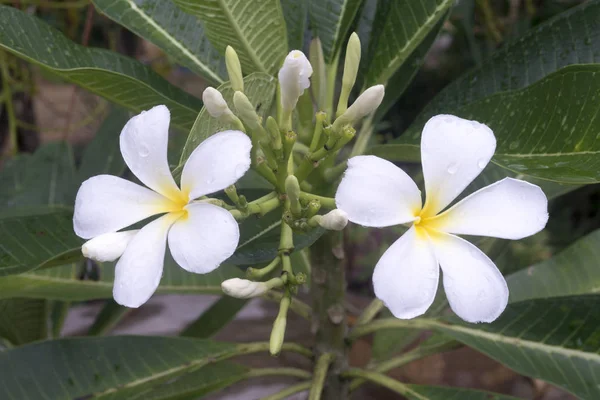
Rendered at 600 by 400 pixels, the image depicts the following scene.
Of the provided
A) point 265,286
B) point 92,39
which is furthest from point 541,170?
point 92,39

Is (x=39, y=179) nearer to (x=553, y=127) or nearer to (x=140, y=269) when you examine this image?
(x=140, y=269)

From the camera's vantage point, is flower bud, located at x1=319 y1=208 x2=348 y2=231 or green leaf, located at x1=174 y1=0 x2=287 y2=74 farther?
green leaf, located at x1=174 y1=0 x2=287 y2=74

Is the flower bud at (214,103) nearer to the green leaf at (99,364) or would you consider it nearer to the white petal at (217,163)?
the white petal at (217,163)

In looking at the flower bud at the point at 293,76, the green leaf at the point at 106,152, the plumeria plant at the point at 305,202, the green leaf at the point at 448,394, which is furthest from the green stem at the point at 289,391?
the green leaf at the point at 106,152

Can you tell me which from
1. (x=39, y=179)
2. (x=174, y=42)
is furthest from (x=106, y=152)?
(x=174, y=42)

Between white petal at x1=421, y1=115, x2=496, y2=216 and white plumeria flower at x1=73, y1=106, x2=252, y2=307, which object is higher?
white petal at x1=421, y1=115, x2=496, y2=216

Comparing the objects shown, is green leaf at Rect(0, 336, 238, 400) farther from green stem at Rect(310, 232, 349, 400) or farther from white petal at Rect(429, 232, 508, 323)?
white petal at Rect(429, 232, 508, 323)

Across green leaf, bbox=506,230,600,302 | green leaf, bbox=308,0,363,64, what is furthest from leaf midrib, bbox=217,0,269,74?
green leaf, bbox=506,230,600,302
